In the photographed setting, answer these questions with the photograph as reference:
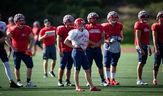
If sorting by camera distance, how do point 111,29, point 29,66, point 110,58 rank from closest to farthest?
point 29,66
point 111,29
point 110,58

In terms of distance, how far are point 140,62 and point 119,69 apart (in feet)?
21.6

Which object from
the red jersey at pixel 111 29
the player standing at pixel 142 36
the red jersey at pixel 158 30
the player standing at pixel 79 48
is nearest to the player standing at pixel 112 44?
the red jersey at pixel 111 29

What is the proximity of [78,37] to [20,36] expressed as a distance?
7.67 ft

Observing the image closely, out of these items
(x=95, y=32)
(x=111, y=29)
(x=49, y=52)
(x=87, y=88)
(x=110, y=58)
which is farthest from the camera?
(x=49, y=52)

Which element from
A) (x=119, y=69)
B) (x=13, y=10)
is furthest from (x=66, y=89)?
(x=13, y=10)

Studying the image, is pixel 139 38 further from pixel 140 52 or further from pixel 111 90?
pixel 111 90

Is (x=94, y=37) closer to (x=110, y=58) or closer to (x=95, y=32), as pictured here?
(x=95, y=32)

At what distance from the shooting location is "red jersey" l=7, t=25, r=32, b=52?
18.9 metres

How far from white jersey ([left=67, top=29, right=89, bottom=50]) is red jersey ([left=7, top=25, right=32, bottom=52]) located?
199 centimetres

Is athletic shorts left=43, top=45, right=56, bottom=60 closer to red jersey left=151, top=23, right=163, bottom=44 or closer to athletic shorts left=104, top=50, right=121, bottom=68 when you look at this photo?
athletic shorts left=104, top=50, right=121, bottom=68

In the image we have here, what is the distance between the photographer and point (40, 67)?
2703 centimetres

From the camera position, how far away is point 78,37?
17234mm

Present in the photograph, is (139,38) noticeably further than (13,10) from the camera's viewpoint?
No

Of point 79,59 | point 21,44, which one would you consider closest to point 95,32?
point 79,59
